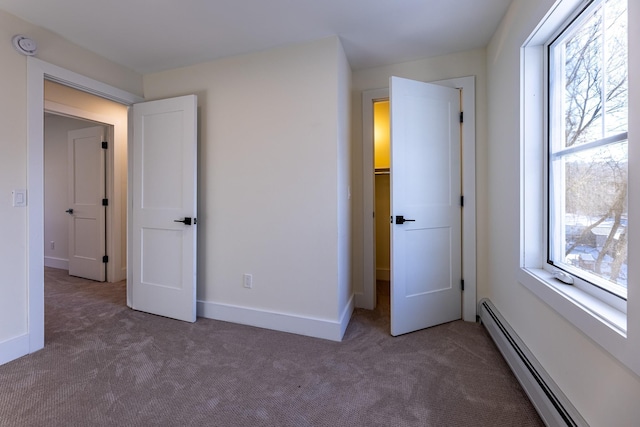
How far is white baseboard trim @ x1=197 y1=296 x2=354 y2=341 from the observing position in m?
2.08

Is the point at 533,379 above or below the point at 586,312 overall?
below

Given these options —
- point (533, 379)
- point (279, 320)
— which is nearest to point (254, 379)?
point (279, 320)

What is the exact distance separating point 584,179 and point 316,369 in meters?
1.77

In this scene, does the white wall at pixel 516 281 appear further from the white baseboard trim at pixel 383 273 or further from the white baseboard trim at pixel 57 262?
the white baseboard trim at pixel 57 262

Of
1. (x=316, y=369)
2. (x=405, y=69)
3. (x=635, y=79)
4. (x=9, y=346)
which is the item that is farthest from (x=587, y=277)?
(x=9, y=346)

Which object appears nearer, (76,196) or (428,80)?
(428,80)

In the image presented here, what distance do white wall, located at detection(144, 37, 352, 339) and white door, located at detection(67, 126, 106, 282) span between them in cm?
200

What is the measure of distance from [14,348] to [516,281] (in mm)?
3339

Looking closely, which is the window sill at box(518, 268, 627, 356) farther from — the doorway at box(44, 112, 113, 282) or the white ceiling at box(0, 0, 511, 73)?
the doorway at box(44, 112, 113, 282)

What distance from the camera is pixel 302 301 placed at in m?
2.17

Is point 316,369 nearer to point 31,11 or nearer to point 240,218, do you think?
point 240,218

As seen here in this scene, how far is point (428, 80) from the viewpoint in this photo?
2422 mm

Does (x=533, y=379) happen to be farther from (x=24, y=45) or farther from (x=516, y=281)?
(x=24, y=45)

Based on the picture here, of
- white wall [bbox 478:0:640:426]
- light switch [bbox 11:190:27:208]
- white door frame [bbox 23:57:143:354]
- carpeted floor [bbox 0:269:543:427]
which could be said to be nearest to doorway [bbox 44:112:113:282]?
carpeted floor [bbox 0:269:543:427]
